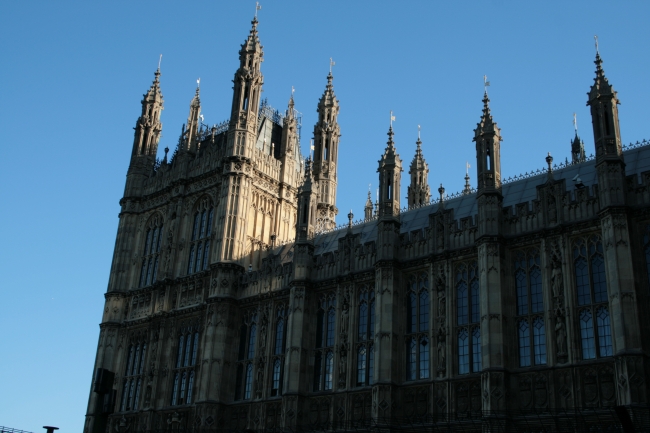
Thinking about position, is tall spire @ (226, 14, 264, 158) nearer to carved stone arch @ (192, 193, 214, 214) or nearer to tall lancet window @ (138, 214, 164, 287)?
carved stone arch @ (192, 193, 214, 214)

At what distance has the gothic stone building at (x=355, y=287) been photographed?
3022cm

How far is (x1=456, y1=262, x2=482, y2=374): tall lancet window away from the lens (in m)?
32.8

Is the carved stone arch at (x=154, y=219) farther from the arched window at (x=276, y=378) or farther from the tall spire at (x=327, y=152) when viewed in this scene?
the arched window at (x=276, y=378)

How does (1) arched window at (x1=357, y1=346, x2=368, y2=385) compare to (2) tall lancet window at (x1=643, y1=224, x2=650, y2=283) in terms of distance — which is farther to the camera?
(1) arched window at (x1=357, y1=346, x2=368, y2=385)

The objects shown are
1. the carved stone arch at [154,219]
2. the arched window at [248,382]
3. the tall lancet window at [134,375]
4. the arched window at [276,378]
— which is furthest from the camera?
the carved stone arch at [154,219]

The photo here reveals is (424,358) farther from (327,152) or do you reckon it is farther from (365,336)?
(327,152)

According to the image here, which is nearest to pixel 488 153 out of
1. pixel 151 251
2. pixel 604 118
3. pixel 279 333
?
pixel 604 118

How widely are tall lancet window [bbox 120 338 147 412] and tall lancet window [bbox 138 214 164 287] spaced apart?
4.23m

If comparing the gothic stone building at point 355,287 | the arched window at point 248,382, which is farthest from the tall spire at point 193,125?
the arched window at point 248,382

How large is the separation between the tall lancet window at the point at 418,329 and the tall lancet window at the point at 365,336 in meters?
1.95

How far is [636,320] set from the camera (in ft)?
91.5

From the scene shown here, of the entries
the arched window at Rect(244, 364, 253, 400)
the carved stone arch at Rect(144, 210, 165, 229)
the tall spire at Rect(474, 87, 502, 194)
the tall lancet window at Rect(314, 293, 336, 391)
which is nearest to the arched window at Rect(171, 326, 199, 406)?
the arched window at Rect(244, 364, 253, 400)

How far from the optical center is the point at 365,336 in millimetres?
37281

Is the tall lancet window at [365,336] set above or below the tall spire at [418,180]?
below
